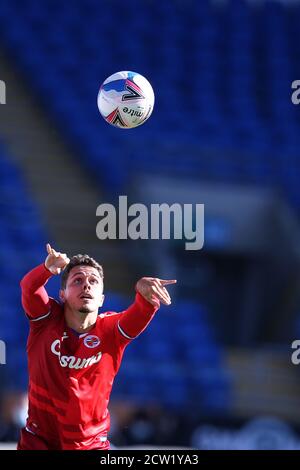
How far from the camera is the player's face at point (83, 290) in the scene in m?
5.92

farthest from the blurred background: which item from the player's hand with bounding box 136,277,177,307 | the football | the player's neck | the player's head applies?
the player's hand with bounding box 136,277,177,307

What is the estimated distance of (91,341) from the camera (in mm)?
6027

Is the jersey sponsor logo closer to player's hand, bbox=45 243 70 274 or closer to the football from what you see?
player's hand, bbox=45 243 70 274

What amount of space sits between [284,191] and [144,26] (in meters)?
4.85

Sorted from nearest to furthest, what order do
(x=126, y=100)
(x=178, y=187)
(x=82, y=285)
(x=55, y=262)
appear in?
(x=55, y=262) → (x=82, y=285) → (x=126, y=100) → (x=178, y=187)

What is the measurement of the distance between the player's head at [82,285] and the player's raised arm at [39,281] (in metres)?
0.12

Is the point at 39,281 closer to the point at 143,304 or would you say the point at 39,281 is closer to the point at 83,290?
the point at 83,290

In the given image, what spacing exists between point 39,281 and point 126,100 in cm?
197

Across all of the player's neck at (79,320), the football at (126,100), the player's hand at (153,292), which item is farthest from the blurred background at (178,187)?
the player's hand at (153,292)

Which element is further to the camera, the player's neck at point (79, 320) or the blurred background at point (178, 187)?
the blurred background at point (178, 187)

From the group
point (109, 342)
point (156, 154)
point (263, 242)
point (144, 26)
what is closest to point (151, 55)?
point (144, 26)

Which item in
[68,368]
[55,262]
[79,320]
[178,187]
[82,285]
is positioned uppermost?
[178,187]

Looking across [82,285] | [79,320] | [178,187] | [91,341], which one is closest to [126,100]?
[82,285]

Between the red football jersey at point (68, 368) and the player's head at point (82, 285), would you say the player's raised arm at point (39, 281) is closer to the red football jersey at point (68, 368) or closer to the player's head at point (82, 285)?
the red football jersey at point (68, 368)
